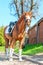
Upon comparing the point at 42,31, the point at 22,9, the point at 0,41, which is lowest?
the point at 0,41

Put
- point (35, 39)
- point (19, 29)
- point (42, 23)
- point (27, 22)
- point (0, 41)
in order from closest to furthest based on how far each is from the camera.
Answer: point (27, 22) → point (19, 29) → point (42, 23) → point (35, 39) → point (0, 41)

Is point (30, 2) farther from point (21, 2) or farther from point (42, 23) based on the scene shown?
point (42, 23)

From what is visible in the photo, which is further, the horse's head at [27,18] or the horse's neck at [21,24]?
the horse's neck at [21,24]

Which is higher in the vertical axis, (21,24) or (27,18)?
(27,18)

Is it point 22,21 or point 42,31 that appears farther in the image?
point 42,31

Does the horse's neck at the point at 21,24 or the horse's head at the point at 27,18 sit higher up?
the horse's head at the point at 27,18

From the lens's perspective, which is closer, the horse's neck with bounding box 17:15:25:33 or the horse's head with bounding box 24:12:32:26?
the horse's head with bounding box 24:12:32:26

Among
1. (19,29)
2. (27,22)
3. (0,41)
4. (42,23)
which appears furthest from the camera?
(0,41)

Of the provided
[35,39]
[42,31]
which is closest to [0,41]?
[35,39]

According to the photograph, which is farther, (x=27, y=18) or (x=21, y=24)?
(x=21, y=24)

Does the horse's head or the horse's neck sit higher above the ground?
the horse's head

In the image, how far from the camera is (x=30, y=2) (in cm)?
4144

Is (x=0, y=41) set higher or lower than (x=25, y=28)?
lower

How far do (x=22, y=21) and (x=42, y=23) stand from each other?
23390 millimetres
